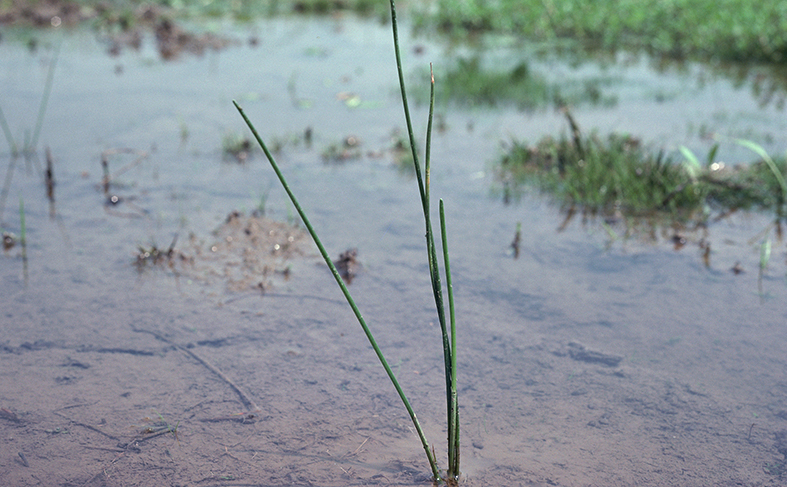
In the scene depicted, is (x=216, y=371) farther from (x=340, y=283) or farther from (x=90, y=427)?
(x=340, y=283)

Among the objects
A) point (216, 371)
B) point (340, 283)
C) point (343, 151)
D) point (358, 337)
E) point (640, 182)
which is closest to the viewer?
point (340, 283)

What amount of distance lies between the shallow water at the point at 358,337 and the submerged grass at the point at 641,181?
0.59 ft

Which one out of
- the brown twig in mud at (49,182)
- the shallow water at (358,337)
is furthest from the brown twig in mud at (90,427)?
the brown twig in mud at (49,182)

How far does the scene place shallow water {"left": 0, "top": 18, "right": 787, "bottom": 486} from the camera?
1.83 meters

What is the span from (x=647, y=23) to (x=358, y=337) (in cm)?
762

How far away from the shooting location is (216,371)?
7.09 ft

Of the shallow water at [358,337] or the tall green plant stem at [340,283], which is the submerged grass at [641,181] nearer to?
the shallow water at [358,337]

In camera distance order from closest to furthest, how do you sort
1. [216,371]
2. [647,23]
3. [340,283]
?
[340,283] → [216,371] → [647,23]

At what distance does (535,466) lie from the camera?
180 centimetres

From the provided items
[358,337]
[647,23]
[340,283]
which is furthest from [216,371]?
[647,23]

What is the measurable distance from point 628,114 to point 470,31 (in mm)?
4661

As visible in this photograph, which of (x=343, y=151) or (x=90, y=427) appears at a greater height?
(x=343, y=151)

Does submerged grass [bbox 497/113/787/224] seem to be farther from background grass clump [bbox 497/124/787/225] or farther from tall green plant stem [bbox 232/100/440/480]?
tall green plant stem [bbox 232/100/440/480]

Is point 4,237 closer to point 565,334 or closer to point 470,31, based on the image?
point 565,334
